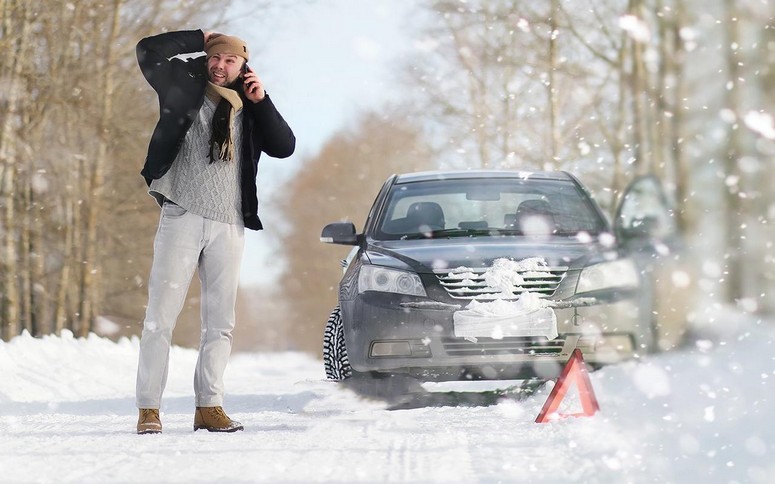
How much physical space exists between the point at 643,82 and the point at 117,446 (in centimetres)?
1380

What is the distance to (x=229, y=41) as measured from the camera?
551cm

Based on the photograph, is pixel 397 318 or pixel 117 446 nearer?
pixel 117 446

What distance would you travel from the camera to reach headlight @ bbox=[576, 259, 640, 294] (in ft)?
21.0

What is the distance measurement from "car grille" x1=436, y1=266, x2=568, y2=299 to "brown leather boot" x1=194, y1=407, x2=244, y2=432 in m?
1.48

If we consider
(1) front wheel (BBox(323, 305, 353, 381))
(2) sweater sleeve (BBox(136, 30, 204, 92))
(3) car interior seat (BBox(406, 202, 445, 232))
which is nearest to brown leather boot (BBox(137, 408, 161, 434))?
(1) front wheel (BBox(323, 305, 353, 381))

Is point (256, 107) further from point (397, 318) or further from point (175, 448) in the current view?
point (175, 448)

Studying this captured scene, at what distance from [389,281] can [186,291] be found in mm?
1379

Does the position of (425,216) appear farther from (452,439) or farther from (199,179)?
(452,439)

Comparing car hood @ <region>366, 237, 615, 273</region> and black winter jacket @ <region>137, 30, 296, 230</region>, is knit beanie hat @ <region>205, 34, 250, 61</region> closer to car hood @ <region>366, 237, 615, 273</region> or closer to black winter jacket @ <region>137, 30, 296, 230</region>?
black winter jacket @ <region>137, 30, 296, 230</region>

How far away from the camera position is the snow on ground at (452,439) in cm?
401

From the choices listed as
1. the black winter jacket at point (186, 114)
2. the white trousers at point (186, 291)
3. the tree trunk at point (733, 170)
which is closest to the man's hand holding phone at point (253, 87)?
the black winter jacket at point (186, 114)

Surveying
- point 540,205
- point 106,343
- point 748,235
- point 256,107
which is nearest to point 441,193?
point 540,205

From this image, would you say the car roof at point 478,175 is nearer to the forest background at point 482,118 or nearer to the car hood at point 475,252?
the car hood at point 475,252

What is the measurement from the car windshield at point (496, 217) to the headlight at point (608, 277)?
2.01ft
